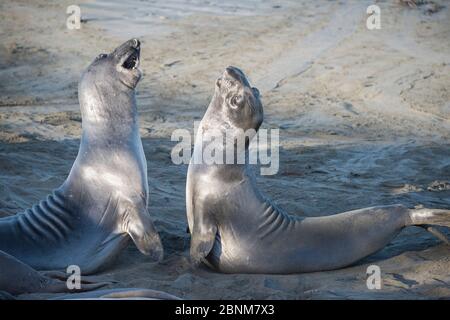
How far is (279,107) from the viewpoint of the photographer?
11484mm

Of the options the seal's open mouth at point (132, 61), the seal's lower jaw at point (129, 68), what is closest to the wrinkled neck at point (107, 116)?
the seal's lower jaw at point (129, 68)

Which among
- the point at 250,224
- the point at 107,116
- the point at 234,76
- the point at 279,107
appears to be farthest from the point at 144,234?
the point at 279,107

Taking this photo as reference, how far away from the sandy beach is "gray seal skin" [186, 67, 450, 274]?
129mm

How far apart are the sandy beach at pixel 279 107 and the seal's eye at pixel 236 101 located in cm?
109

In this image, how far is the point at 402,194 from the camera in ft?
28.6

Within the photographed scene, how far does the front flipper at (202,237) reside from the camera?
22.0 ft

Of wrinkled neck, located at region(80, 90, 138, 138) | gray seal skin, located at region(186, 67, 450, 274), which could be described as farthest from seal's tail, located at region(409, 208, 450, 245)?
wrinkled neck, located at region(80, 90, 138, 138)

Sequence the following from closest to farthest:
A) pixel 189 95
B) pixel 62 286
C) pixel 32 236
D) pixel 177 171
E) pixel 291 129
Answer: pixel 62 286
pixel 32 236
pixel 177 171
pixel 291 129
pixel 189 95

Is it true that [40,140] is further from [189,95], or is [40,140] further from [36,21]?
[36,21]

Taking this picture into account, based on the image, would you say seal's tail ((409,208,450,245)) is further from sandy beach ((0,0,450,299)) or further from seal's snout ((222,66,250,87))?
seal's snout ((222,66,250,87))

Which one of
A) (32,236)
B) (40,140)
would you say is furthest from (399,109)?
(32,236)

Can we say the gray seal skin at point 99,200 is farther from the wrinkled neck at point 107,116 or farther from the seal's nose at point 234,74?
the seal's nose at point 234,74

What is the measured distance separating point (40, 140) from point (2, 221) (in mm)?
3157

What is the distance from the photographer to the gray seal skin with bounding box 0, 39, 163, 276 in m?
6.74
